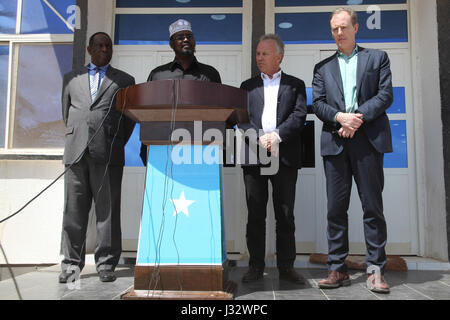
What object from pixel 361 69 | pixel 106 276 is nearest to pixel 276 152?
pixel 361 69

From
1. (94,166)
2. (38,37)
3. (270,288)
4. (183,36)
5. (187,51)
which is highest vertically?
(38,37)

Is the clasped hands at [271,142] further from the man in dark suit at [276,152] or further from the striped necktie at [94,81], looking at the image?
the striped necktie at [94,81]

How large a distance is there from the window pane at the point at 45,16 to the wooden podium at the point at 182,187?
251cm

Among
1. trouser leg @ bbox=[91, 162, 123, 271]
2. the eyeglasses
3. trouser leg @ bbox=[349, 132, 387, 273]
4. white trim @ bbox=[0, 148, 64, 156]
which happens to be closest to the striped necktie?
trouser leg @ bbox=[91, 162, 123, 271]

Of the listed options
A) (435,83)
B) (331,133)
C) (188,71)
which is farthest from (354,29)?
(435,83)

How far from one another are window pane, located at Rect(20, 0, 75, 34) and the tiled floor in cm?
254

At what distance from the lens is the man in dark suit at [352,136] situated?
2578mm

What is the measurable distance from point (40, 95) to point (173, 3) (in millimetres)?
1714

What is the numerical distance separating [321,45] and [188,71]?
177cm

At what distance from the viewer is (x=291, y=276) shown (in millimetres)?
2746

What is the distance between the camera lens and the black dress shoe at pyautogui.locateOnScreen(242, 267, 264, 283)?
276 centimetres

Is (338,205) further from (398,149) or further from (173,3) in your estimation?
(173,3)

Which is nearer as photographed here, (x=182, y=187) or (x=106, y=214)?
(x=182, y=187)

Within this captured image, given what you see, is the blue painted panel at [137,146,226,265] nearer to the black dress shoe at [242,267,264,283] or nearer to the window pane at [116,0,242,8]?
the black dress shoe at [242,267,264,283]
